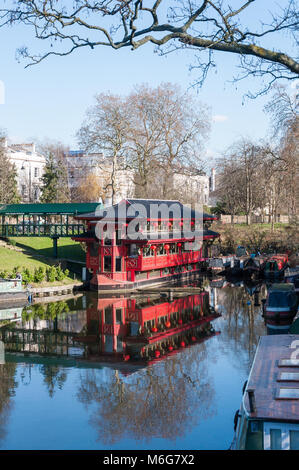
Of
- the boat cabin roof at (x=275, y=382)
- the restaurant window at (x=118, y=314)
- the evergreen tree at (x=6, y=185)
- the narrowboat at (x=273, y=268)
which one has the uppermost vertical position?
the evergreen tree at (x=6, y=185)

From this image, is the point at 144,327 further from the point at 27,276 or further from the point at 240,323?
the point at 27,276

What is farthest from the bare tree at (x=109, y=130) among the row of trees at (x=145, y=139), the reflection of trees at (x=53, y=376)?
the reflection of trees at (x=53, y=376)

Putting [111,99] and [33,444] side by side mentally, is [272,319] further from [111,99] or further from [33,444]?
[111,99]

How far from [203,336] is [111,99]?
3862 centimetres

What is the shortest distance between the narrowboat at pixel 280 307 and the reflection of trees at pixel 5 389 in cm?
1353

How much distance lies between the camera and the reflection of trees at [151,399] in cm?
1509

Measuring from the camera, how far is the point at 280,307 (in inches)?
Answer: 1093

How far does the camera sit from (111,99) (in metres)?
58.7

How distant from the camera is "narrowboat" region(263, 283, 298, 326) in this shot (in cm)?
2753

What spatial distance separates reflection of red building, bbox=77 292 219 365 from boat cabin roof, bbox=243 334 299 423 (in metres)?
7.23

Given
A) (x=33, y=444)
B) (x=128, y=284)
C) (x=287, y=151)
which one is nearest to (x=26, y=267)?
(x=128, y=284)

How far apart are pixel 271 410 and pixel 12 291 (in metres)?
26.3

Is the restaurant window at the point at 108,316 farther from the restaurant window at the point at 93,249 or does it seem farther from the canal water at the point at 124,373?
the restaurant window at the point at 93,249

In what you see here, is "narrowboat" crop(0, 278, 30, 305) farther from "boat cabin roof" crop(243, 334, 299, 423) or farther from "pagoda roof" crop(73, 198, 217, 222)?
"boat cabin roof" crop(243, 334, 299, 423)
